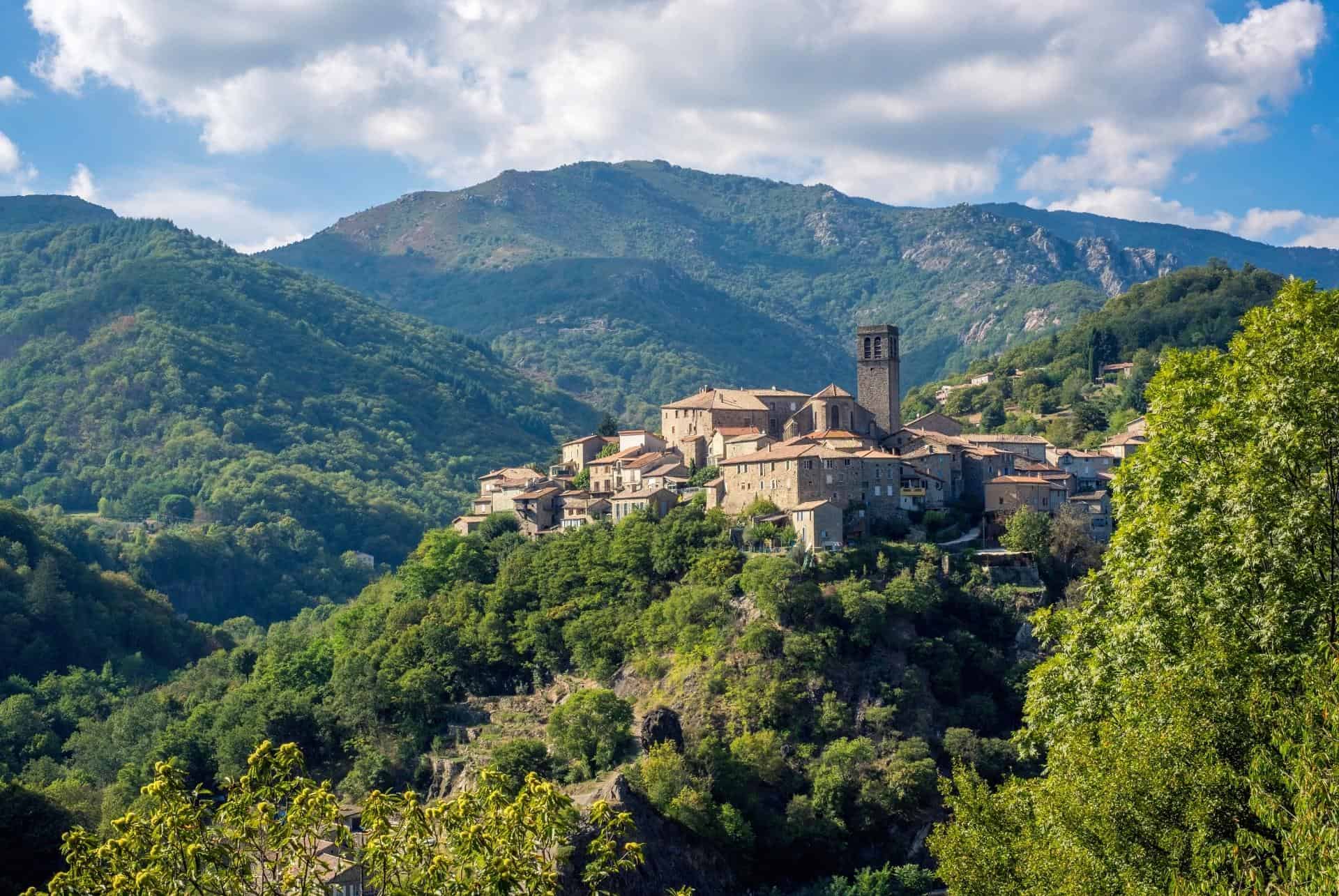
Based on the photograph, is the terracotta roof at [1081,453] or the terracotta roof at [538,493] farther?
the terracotta roof at [538,493]

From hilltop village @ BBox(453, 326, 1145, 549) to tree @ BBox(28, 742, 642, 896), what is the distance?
55.7m

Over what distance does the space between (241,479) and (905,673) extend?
13240cm

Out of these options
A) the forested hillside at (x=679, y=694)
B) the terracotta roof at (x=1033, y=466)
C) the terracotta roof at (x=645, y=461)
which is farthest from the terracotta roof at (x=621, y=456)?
the terracotta roof at (x=1033, y=466)

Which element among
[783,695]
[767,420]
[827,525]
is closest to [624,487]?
[767,420]

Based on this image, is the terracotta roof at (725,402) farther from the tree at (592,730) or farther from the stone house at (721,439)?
the tree at (592,730)

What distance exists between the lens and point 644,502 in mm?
83688

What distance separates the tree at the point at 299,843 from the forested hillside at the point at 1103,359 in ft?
296

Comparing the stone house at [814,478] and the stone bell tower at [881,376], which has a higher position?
the stone bell tower at [881,376]

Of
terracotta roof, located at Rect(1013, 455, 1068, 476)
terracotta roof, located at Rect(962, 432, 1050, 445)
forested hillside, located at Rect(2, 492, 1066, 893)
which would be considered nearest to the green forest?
forested hillside, located at Rect(2, 492, 1066, 893)

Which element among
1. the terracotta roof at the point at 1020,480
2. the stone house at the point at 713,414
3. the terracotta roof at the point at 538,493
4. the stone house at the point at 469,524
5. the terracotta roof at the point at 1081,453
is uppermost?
the stone house at the point at 713,414

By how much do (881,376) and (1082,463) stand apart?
42.9 feet

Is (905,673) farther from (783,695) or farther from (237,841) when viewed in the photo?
(237,841)

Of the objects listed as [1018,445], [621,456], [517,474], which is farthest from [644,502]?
[1018,445]

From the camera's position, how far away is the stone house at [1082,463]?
299 feet
